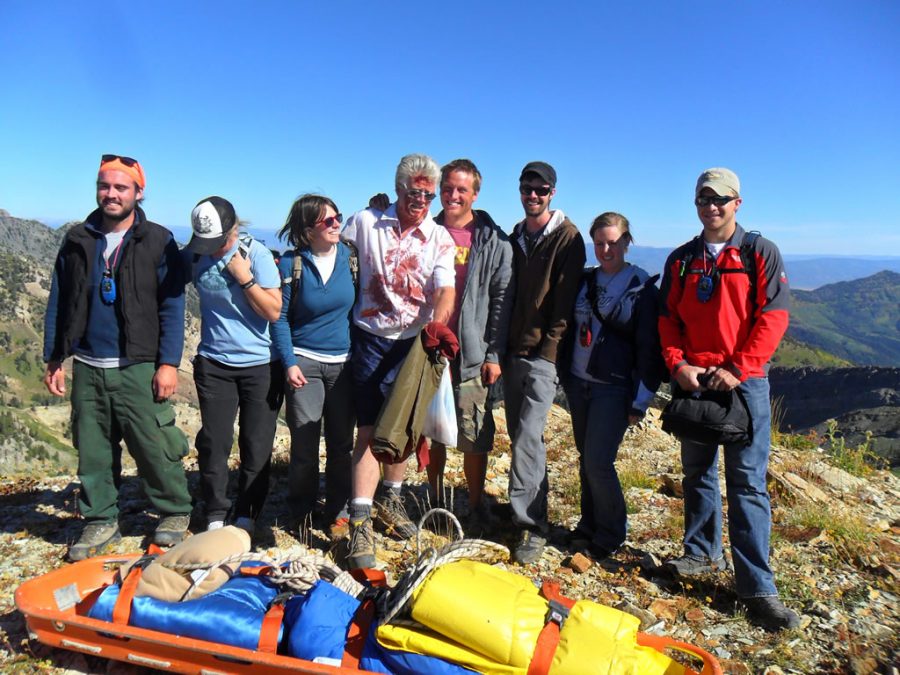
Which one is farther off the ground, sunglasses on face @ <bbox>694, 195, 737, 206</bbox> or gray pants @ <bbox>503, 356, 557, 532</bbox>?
sunglasses on face @ <bbox>694, 195, 737, 206</bbox>

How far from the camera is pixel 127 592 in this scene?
125 inches

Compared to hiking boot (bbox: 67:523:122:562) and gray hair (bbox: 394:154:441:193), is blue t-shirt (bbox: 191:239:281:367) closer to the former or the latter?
gray hair (bbox: 394:154:441:193)

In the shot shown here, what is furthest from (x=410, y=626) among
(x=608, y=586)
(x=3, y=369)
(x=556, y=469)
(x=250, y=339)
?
(x=3, y=369)

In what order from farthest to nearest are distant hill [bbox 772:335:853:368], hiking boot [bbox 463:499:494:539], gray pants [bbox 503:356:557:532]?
1. distant hill [bbox 772:335:853:368]
2. hiking boot [bbox 463:499:494:539]
3. gray pants [bbox 503:356:557:532]

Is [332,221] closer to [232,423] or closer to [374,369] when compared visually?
[374,369]

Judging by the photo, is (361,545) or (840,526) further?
(840,526)

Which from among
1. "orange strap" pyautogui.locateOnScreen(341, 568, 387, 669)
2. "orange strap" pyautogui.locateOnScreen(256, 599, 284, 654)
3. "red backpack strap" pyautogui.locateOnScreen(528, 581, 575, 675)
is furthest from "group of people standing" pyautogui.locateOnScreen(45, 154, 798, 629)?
"red backpack strap" pyautogui.locateOnScreen(528, 581, 575, 675)

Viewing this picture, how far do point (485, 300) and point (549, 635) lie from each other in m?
2.63

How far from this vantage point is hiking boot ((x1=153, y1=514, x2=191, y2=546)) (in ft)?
15.3

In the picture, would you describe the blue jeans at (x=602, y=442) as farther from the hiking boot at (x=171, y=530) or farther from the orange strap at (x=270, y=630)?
the hiking boot at (x=171, y=530)

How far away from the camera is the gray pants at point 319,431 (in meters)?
4.51

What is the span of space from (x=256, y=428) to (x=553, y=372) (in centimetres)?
244

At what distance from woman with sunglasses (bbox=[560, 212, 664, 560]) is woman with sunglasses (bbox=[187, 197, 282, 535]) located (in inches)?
94.1

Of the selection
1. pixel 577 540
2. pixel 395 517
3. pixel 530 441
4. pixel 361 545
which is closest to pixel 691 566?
pixel 577 540
